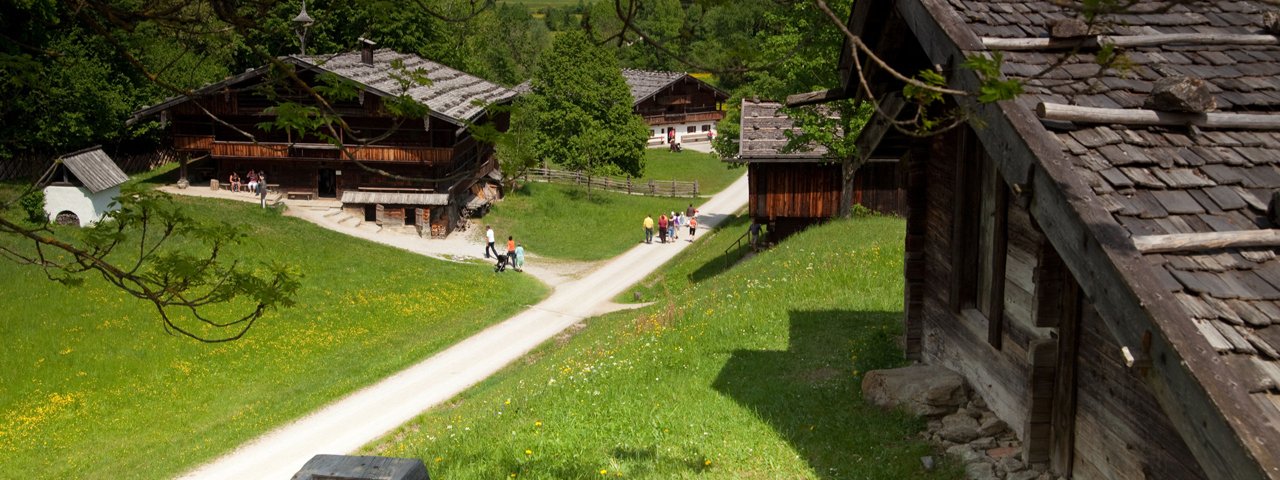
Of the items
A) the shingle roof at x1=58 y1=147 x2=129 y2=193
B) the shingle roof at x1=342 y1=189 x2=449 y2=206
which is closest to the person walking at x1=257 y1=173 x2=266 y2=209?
the shingle roof at x1=342 y1=189 x2=449 y2=206

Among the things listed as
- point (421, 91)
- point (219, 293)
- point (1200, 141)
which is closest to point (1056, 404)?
point (1200, 141)

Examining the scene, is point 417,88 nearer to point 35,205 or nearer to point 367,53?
point 367,53

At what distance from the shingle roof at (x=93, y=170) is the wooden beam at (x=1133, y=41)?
1278 inches

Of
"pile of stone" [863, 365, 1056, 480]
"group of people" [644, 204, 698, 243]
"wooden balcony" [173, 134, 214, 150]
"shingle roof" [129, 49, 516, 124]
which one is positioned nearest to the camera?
"pile of stone" [863, 365, 1056, 480]

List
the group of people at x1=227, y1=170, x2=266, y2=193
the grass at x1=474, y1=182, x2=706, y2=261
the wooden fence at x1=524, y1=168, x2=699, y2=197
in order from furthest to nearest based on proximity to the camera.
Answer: the wooden fence at x1=524, y1=168, x2=699, y2=197, the group of people at x1=227, y1=170, x2=266, y2=193, the grass at x1=474, y1=182, x2=706, y2=261

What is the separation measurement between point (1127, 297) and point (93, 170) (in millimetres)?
35197

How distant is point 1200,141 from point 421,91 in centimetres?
3563

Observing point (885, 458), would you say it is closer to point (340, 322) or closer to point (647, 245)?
point (340, 322)

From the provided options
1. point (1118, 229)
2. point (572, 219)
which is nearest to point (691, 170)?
point (572, 219)

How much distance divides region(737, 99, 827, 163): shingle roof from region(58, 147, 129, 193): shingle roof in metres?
19.7

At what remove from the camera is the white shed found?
3397 centimetres

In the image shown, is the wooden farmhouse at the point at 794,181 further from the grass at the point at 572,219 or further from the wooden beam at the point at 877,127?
the wooden beam at the point at 877,127

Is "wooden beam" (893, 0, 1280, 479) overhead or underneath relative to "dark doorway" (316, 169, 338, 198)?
overhead

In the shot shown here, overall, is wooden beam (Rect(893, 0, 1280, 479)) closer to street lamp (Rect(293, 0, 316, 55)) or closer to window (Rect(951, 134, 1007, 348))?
window (Rect(951, 134, 1007, 348))
